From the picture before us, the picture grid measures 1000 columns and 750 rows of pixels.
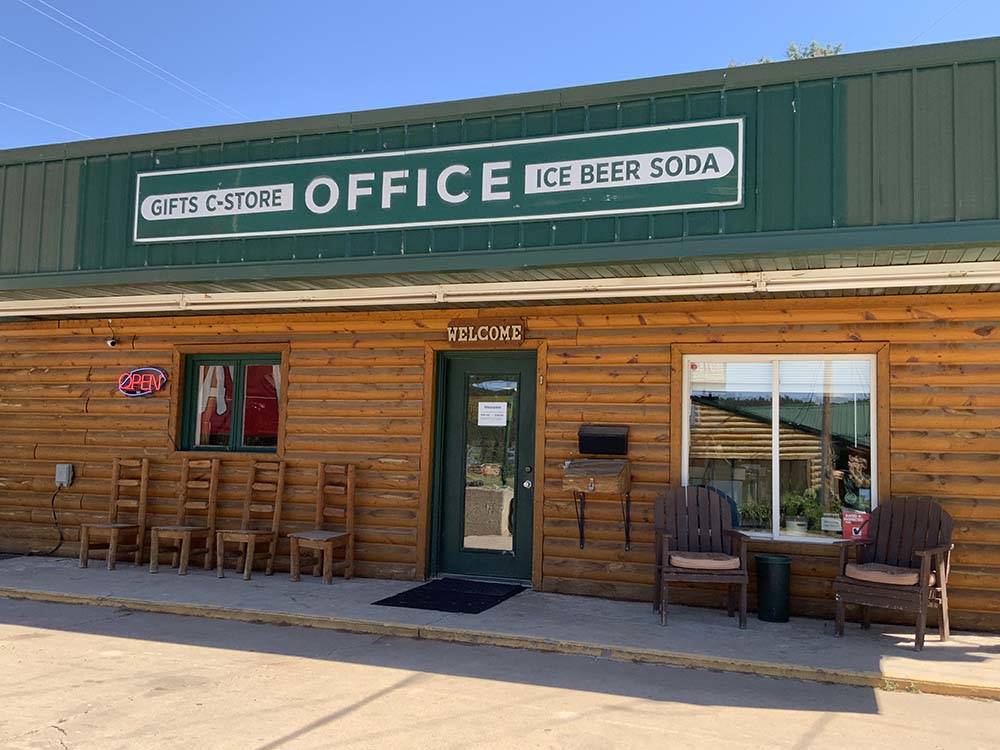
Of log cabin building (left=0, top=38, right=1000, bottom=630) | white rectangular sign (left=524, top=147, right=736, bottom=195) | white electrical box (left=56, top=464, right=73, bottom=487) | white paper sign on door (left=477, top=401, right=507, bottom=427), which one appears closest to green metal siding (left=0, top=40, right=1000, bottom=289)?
log cabin building (left=0, top=38, right=1000, bottom=630)

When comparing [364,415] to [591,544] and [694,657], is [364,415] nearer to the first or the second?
[591,544]

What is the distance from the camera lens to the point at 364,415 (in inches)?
339

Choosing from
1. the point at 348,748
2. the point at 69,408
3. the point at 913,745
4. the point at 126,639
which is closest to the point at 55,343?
the point at 69,408

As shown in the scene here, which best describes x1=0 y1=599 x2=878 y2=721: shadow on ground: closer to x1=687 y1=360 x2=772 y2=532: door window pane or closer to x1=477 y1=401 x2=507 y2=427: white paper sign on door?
x1=687 y1=360 x2=772 y2=532: door window pane

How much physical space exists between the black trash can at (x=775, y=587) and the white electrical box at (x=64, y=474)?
731cm

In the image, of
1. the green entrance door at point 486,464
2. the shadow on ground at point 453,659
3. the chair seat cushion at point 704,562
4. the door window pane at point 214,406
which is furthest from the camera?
the door window pane at point 214,406

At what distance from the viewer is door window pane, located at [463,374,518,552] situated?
8.21 m

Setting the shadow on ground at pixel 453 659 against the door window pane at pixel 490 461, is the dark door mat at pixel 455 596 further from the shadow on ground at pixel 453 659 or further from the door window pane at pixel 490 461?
the shadow on ground at pixel 453 659

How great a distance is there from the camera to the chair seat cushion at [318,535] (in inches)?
314

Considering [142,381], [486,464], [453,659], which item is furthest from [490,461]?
[142,381]

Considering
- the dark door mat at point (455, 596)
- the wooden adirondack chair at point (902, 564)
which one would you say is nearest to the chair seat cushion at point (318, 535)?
the dark door mat at point (455, 596)

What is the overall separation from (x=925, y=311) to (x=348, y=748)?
5.38 meters

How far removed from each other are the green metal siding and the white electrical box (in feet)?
9.90

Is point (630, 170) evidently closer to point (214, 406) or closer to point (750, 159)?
point (750, 159)
